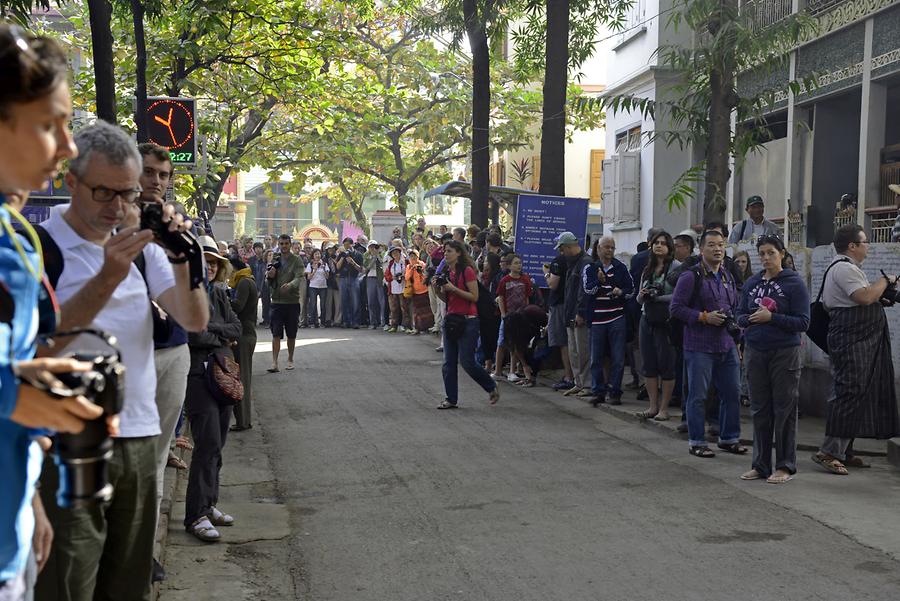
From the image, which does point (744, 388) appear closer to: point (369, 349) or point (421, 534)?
point (421, 534)

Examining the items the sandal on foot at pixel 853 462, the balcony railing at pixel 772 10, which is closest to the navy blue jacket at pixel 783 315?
the sandal on foot at pixel 853 462

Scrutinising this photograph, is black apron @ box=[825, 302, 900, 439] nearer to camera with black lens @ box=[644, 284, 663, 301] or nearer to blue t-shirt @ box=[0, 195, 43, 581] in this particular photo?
camera with black lens @ box=[644, 284, 663, 301]

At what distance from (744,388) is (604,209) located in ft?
45.3

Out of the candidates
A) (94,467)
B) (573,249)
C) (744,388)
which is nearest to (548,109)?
(573,249)

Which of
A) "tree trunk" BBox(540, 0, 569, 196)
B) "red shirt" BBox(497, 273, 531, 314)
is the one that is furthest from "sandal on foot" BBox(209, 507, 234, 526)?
"tree trunk" BBox(540, 0, 569, 196)

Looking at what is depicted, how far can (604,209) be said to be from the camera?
89.8ft

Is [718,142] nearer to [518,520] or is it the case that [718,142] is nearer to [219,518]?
[518,520]

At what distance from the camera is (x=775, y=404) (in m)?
9.61

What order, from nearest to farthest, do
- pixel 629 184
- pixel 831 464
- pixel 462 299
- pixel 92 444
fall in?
pixel 92 444 < pixel 831 464 < pixel 462 299 < pixel 629 184

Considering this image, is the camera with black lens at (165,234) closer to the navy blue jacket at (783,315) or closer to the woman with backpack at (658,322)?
the navy blue jacket at (783,315)

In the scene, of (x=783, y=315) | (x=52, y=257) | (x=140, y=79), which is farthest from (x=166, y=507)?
(x=140, y=79)

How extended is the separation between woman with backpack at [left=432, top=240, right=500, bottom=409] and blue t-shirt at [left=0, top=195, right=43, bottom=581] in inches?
439

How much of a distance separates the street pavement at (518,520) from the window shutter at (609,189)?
1380 centimetres

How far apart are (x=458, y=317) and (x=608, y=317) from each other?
1785 millimetres
